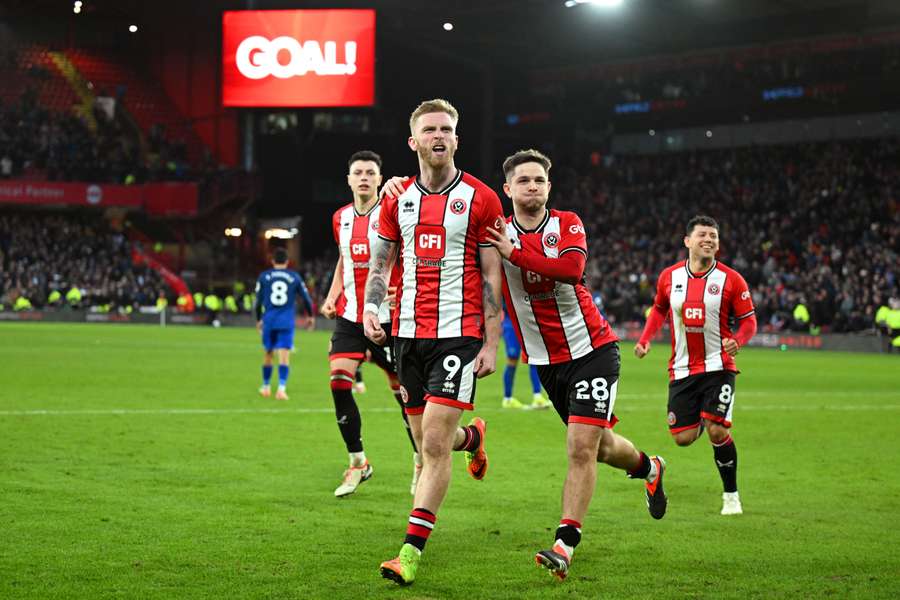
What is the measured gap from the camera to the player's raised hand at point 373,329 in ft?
21.7

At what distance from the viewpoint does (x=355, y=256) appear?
9750 millimetres

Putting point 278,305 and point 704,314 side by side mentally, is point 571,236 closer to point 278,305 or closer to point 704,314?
point 704,314

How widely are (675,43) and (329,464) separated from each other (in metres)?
45.5

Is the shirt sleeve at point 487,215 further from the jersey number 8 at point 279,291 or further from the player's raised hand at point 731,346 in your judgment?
the jersey number 8 at point 279,291

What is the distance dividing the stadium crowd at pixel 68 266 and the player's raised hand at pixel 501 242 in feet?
153

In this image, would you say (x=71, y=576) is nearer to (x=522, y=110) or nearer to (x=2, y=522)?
(x=2, y=522)

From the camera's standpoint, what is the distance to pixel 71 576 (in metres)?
6.03

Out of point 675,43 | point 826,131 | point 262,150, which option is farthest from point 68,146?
point 826,131

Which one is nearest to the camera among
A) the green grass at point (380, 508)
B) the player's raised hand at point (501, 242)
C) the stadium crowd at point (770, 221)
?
the green grass at point (380, 508)

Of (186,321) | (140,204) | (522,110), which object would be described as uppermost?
(522,110)

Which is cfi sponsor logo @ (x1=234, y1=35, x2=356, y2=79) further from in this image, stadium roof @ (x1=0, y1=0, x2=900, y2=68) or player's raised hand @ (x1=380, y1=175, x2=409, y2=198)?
player's raised hand @ (x1=380, y1=175, x2=409, y2=198)

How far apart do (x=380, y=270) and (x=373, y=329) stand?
0.48 m

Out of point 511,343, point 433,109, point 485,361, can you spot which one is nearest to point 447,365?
point 485,361

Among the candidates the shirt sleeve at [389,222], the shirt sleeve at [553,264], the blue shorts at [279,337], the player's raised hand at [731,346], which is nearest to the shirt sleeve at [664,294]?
the player's raised hand at [731,346]
